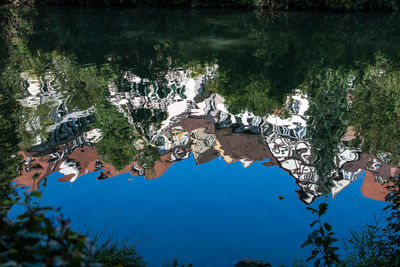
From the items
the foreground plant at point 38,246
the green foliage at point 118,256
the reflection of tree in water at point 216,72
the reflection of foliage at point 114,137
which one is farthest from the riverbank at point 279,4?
the foreground plant at point 38,246

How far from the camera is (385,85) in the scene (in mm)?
8422

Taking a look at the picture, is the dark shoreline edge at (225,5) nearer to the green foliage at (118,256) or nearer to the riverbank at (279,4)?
the riverbank at (279,4)

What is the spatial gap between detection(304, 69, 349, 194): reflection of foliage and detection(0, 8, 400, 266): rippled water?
0.10ft

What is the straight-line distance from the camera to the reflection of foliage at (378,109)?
5.95 m

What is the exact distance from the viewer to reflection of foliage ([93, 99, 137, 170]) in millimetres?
5682

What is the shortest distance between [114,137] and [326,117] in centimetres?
381

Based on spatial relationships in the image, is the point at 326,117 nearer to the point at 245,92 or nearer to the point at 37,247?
the point at 245,92

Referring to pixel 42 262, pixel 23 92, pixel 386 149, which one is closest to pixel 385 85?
pixel 386 149

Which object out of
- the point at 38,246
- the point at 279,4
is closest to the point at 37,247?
the point at 38,246

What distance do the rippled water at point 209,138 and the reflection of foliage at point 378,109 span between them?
0.12ft

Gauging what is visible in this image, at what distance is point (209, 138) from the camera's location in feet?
20.4

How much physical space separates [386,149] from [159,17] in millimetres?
14911

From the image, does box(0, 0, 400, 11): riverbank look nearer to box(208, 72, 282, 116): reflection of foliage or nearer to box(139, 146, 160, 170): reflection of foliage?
box(208, 72, 282, 116): reflection of foliage

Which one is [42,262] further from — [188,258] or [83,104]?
[83,104]
